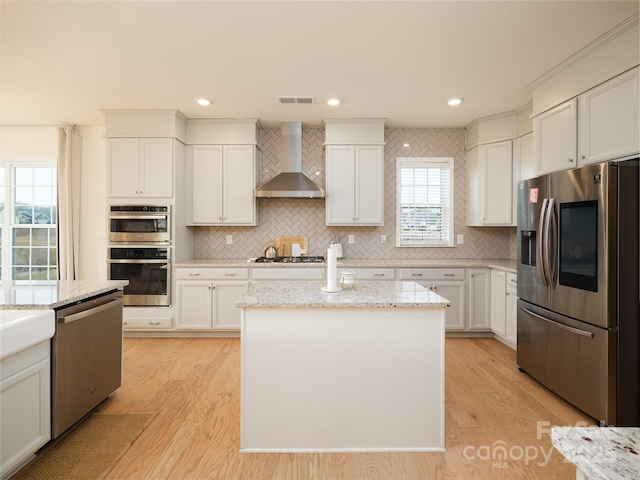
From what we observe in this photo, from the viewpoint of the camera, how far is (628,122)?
223cm

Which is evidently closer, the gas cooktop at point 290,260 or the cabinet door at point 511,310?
the cabinet door at point 511,310

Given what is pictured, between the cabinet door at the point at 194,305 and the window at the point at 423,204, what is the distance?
2600mm

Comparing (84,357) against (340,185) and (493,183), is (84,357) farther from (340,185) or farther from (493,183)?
(493,183)

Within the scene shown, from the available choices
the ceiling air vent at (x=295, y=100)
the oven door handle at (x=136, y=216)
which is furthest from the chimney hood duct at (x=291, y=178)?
the oven door handle at (x=136, y=216)

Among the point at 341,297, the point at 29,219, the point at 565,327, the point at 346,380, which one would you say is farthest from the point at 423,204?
the point at 29,219

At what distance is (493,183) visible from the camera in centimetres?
407

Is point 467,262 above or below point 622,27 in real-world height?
A: below

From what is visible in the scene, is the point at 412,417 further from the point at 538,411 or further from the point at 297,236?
the point at 297,236

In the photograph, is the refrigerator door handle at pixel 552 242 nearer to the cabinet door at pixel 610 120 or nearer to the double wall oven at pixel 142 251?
the cabinet door at pixel 610 120

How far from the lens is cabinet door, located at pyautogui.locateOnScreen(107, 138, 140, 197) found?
13.0 ft

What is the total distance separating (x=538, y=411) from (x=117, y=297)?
3.23 meters

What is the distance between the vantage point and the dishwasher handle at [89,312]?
2.00m

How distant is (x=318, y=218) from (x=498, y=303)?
243cm

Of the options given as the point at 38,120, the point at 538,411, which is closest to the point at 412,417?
the point at 538,411
